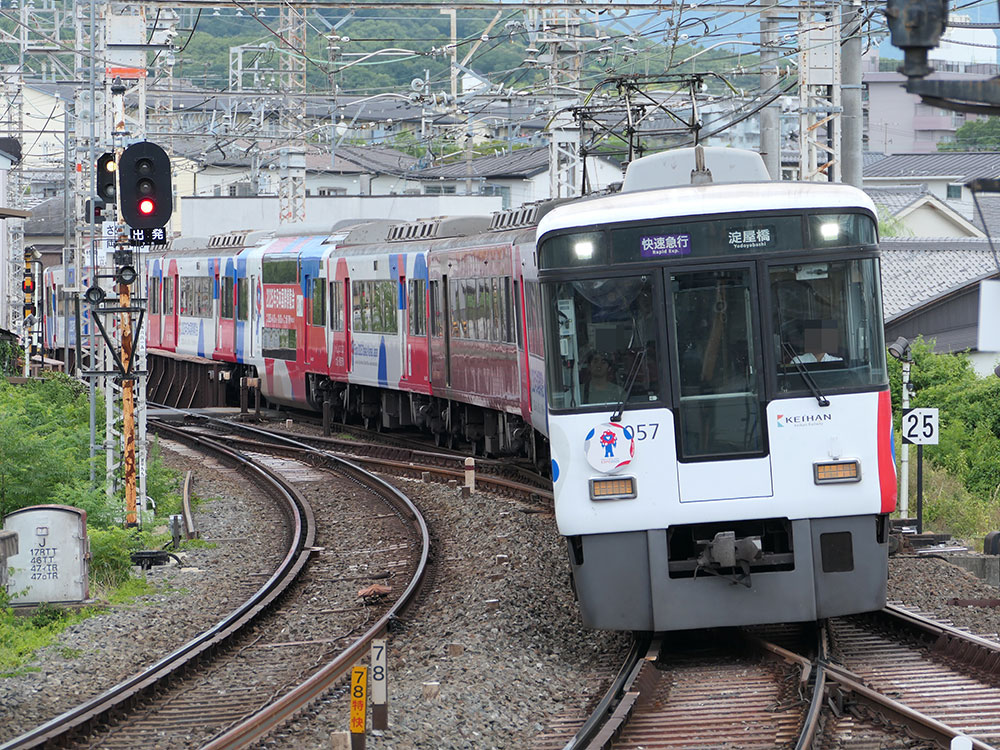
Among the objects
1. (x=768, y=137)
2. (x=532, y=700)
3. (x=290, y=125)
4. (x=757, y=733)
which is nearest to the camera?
(x=757, y=733)

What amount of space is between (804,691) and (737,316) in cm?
208

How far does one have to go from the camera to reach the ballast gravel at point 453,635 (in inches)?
294

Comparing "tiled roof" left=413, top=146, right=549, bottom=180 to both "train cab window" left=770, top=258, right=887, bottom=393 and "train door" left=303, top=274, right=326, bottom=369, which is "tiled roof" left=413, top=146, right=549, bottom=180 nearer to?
"train door" left=303, top=274, right=326, bottom=369

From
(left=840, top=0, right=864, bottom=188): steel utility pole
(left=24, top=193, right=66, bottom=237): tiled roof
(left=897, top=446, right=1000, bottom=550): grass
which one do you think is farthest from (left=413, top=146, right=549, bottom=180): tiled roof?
(left=840, top=0, right=864, bottom=188): steel utility pole

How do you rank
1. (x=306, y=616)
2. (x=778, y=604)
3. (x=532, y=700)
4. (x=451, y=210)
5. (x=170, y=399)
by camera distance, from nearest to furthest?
(x=532, y=700) < (x=778, y=604) < (x=306, y=616) < (x=170, y=399) < (x=451, y=210)

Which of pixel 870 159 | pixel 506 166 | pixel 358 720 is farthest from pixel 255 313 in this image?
pixel 870 159

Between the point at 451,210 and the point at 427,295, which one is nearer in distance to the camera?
the point at 427,295

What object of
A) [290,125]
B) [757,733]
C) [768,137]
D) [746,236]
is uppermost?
[290,125]

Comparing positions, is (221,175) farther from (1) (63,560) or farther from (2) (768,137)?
(1) (63,560)

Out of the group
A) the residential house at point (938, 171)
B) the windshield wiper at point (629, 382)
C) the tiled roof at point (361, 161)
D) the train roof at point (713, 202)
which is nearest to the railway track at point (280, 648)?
the windshield wiper at point (629, 382)

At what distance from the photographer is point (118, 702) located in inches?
310

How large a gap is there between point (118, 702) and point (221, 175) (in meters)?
54.8

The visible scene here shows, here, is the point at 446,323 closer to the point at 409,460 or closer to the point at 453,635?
the point at 409,460

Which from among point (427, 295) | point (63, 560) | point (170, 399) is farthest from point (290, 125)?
point (63, 560)
